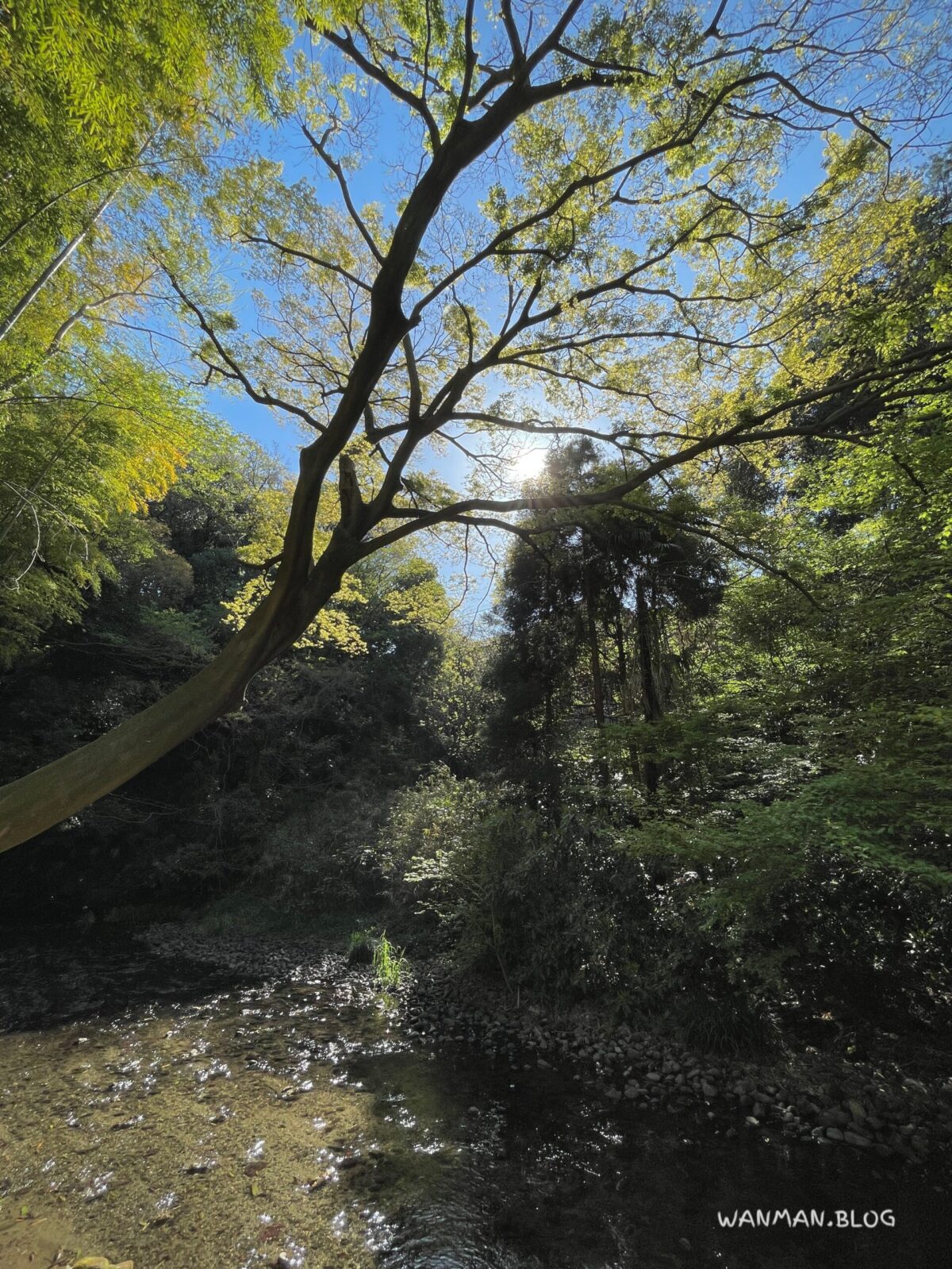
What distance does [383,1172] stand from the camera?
358 centimetres

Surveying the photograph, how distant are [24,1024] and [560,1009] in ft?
21.4

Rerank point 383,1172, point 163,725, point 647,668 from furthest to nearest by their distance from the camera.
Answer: point 647,668 → point 383,1172 → point 163,725

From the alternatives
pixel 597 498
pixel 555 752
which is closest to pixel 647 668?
pixel 555 752

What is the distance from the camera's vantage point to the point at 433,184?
2580mm

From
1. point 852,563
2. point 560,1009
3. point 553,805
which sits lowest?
point 560,1009

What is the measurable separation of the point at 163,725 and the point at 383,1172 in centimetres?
362

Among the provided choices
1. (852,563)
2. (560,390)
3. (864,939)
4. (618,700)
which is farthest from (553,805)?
(560,390)

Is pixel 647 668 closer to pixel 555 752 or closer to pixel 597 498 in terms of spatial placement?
pixel 555 752

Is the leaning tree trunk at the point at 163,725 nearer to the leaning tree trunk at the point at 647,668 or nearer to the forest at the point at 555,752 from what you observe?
the forest at the point at 555,752

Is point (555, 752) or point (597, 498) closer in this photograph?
point (597, 498)

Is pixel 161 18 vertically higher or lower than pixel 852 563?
lower

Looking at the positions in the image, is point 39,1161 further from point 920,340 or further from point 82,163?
point 920,340

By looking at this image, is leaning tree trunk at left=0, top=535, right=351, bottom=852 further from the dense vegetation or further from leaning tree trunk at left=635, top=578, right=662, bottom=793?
leaning tree trunk at left=635, top=578, right=662, bottom=793

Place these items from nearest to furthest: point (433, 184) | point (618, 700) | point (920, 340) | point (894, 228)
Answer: point (433, 184)
point (894, 228)
point (920, 340)
point (618, 700)
